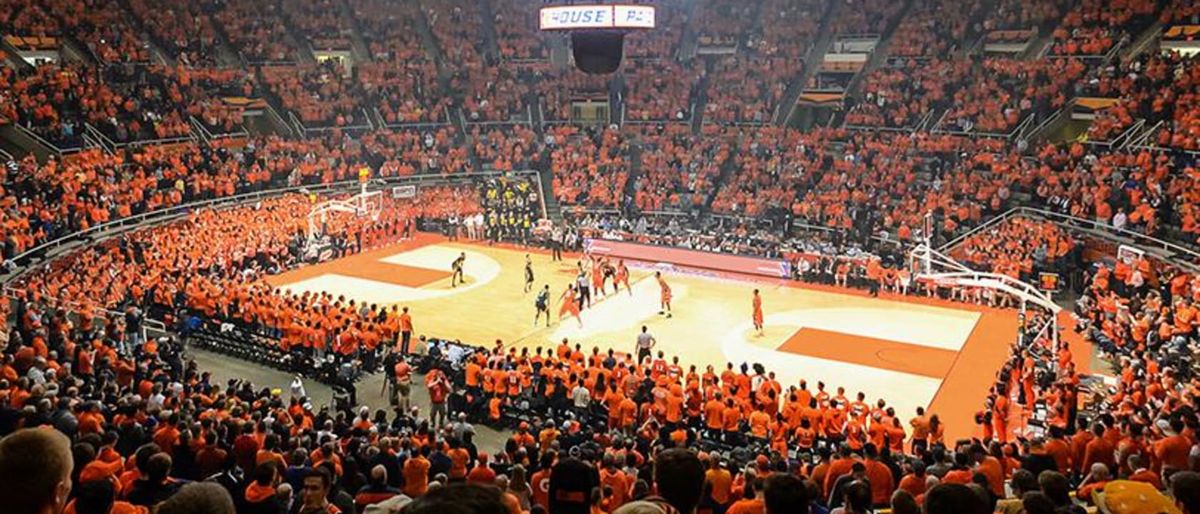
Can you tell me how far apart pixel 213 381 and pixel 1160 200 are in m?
26.9

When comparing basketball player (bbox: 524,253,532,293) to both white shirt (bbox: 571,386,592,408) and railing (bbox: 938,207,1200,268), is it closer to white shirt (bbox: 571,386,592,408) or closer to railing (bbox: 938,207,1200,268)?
white shirt (bbox: 571,386,592,408)

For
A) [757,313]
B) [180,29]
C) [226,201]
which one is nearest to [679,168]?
[757,313]

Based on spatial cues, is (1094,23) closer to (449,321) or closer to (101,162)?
(449,321)

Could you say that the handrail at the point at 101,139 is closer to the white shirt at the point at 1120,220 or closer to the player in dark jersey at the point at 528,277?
the player in dark jersey at the point at 528,277

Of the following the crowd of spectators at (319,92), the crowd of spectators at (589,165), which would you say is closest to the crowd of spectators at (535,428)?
the crowd of spectators at (319,92)

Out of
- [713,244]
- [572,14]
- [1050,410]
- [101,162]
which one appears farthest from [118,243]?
[1050,410]

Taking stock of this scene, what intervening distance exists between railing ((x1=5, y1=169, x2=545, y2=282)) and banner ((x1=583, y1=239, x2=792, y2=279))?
24.0 ft

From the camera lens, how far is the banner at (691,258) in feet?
106

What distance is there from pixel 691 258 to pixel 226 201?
18206mm

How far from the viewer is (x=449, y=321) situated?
86.6 ft

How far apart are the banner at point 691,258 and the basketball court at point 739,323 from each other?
0.36 m

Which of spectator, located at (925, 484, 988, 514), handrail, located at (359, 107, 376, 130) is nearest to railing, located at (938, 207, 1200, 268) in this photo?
spectator, located at (925, 484, 988, 514)

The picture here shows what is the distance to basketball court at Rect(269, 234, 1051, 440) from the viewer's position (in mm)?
21766

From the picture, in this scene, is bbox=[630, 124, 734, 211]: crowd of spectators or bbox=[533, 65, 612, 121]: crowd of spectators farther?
bbox=[533, 65, 612, 121]: crowd of spectators
